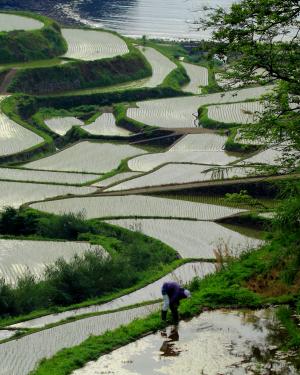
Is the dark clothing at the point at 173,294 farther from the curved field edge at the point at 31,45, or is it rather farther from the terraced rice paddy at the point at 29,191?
the curved field edge at the point at 31,45

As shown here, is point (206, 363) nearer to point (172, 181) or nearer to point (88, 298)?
point (88, 298)

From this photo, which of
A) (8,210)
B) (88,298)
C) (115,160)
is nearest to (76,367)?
(88,298)

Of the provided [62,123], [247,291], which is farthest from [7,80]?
[247,291]

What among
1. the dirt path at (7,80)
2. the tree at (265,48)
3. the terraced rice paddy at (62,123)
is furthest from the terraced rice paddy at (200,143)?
the tree at (265,48)

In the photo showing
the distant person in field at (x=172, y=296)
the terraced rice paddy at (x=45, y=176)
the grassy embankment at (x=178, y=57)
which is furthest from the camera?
the grassy embankment at (x=178, y=57)

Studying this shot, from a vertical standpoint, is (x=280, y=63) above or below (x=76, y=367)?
above

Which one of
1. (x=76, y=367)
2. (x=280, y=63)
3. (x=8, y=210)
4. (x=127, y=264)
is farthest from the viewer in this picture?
(x=8, y=210)
